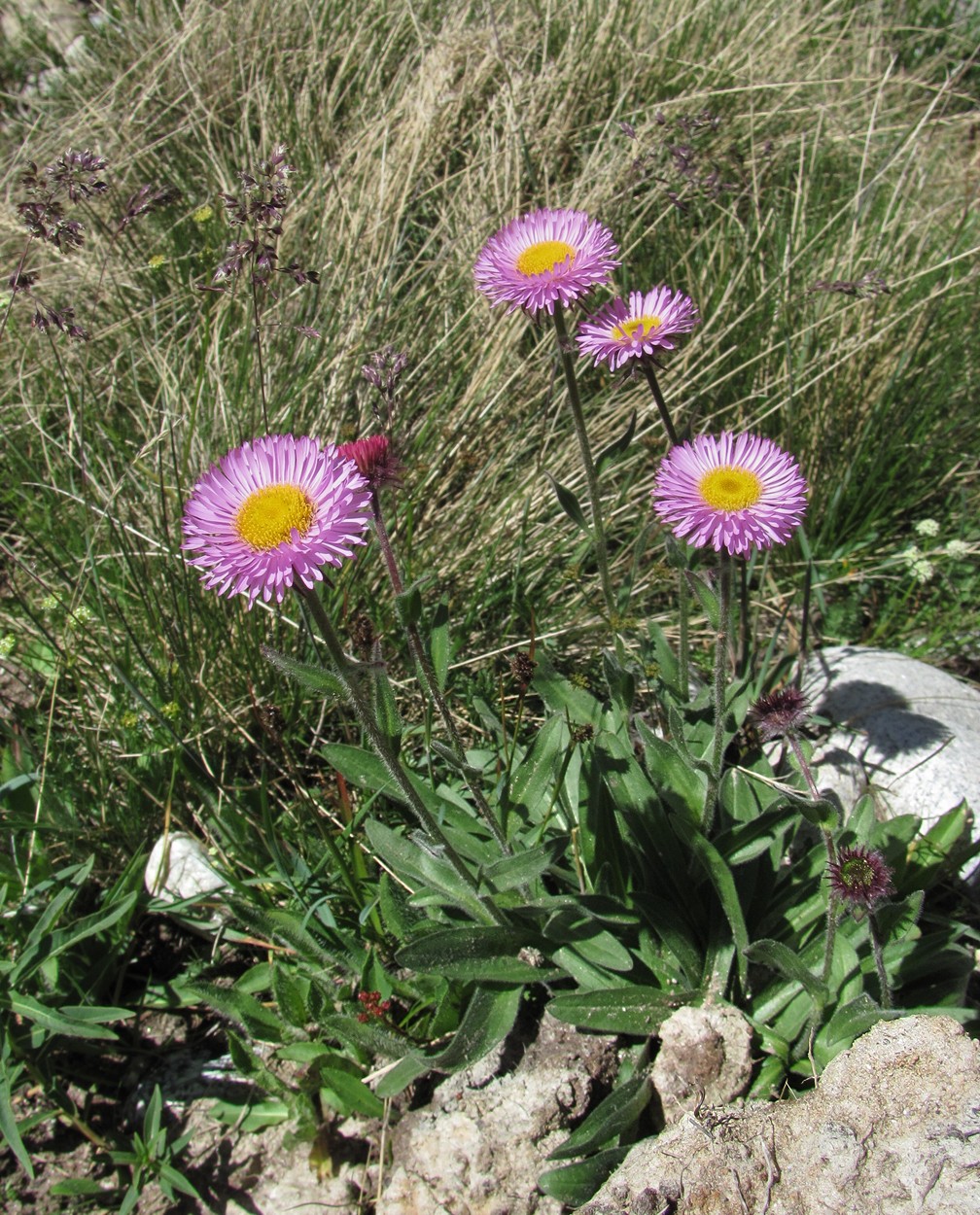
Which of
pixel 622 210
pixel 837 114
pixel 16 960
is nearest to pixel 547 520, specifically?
pixel 622 210

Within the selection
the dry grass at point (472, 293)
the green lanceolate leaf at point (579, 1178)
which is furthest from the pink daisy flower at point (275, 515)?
the green lanceolate leaf at point (579, 1178)

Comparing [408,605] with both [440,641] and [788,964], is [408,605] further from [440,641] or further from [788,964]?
[788,964]

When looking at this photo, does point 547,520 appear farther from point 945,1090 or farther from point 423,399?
point 945,1090

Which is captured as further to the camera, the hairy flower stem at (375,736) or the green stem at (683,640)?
the green stem at (683,640)

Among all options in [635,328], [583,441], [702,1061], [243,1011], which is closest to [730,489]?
[583,441]

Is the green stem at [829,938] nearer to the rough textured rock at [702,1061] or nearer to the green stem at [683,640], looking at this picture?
the rough textured rock at [702,1061]

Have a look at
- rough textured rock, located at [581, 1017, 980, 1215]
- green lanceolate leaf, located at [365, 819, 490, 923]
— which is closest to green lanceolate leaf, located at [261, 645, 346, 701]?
green lanceolate leaf, located at [365, 819, 490, 923]
